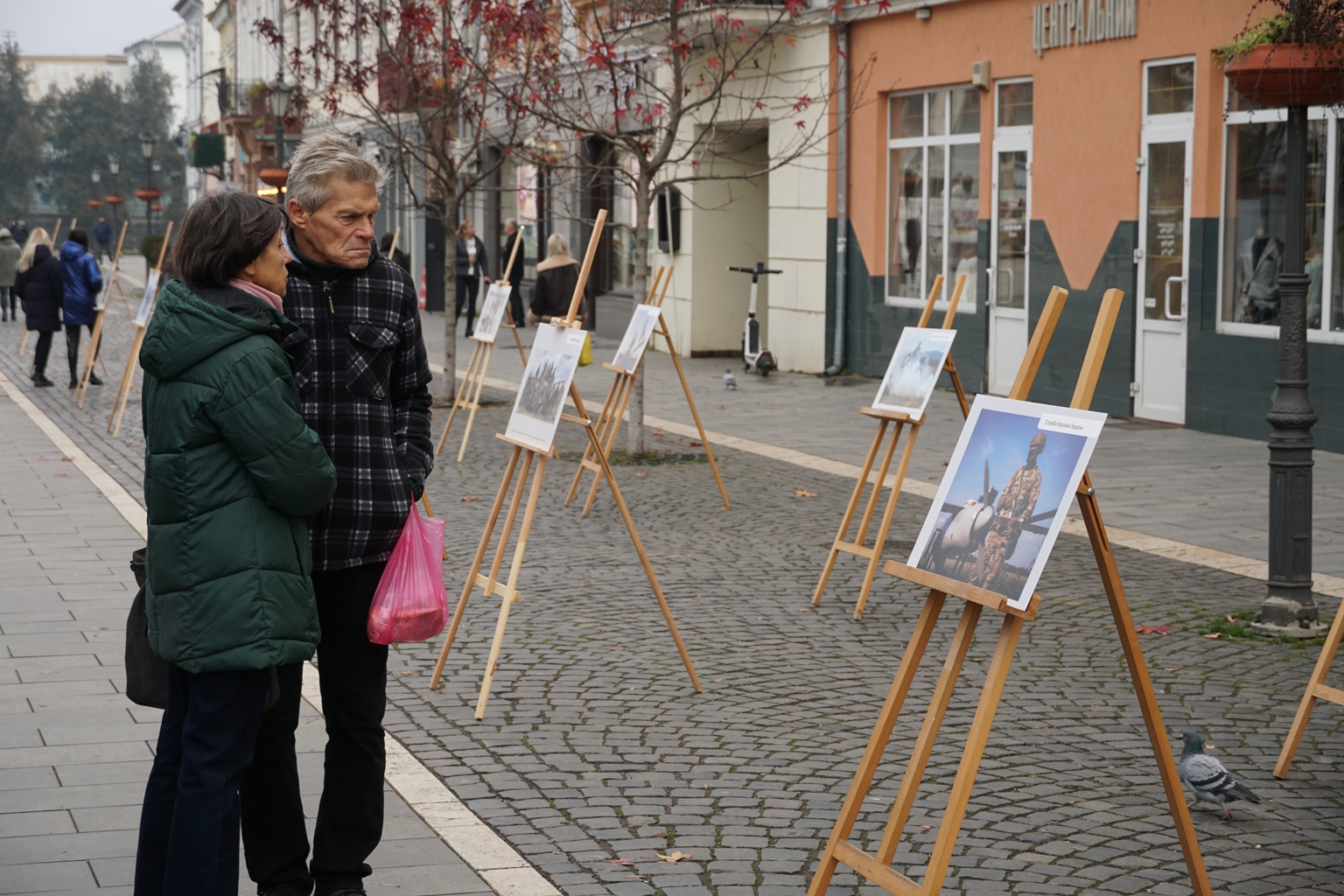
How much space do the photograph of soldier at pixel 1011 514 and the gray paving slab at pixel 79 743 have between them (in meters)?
1.57

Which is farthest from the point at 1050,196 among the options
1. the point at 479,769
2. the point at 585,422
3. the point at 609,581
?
the point at 479,769

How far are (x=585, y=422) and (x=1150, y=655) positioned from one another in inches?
103

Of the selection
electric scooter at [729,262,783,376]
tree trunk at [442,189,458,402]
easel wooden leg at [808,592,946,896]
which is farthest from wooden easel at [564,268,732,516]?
electric scooter at [729,262,783,376]

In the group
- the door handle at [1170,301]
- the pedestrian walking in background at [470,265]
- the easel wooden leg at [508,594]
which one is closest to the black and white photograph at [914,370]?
the easel wooden leg at [508,594]

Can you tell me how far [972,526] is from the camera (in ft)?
12.3

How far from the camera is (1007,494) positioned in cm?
368

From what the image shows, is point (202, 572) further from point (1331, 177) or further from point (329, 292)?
point (1331, 177)

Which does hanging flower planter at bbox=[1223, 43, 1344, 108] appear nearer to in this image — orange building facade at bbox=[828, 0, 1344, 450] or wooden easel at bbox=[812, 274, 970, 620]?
wooden easel at bbox=[812, 274, 970, 620]

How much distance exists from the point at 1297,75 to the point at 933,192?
10990 millimetres

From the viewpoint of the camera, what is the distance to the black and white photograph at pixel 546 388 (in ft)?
21.1

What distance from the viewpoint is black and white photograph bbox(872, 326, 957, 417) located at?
7574 mm

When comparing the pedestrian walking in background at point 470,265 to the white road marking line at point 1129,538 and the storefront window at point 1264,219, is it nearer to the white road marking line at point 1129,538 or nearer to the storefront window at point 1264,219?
the white road marking line at point 1129,538

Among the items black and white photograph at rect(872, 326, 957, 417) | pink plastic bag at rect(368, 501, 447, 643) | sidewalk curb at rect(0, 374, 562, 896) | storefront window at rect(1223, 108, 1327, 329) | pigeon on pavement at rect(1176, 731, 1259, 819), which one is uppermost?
storefront window at rect(1223, 108, 1327, 329)

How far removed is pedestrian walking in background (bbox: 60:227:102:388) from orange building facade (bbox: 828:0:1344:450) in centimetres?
904
